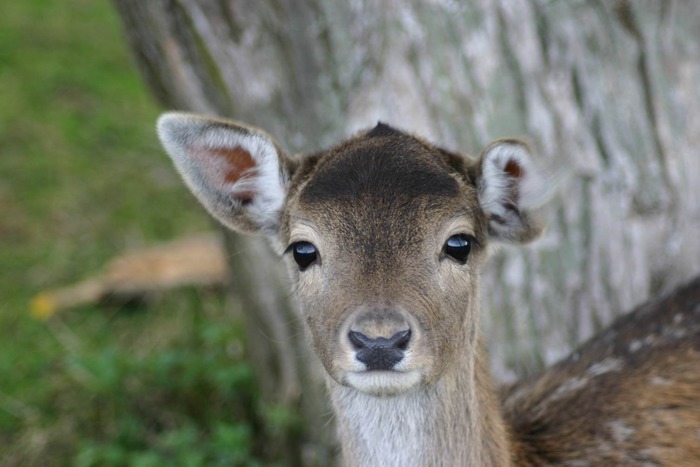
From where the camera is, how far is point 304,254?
358cm

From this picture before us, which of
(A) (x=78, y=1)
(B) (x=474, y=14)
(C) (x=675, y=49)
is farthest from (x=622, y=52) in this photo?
(A) (x=78, y=1)

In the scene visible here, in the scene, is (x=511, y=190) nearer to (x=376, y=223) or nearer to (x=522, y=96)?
(x=376, y=223)

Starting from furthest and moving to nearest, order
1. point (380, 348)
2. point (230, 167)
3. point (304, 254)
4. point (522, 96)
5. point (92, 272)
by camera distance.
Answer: point (92, 272) < point (522, 96) < point (230, 167) < point (304, 254) < point (380, 348)

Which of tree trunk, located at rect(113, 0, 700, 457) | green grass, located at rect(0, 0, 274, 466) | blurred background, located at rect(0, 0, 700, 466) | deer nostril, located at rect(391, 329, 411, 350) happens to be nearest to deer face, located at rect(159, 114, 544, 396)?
deer nostril, located at rect(391, 329, 411, 350)

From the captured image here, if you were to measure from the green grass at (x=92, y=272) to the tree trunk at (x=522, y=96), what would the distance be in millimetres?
1860

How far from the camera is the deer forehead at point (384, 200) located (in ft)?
11.2

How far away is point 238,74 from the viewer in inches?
189

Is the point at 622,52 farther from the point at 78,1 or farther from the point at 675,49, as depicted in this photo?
the point at 78,1

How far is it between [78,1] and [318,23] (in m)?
7.45

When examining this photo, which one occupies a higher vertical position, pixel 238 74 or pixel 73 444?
pixel 238 74

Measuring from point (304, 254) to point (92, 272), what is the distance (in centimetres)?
430

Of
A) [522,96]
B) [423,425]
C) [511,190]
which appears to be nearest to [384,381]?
[423,425]

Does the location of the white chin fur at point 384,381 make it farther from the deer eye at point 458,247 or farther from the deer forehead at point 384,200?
the deer eye at point 458,247

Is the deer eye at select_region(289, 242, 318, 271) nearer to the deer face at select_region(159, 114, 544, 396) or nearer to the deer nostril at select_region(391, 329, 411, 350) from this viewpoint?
the deer face at select_region(159, 114, 544, 396)
